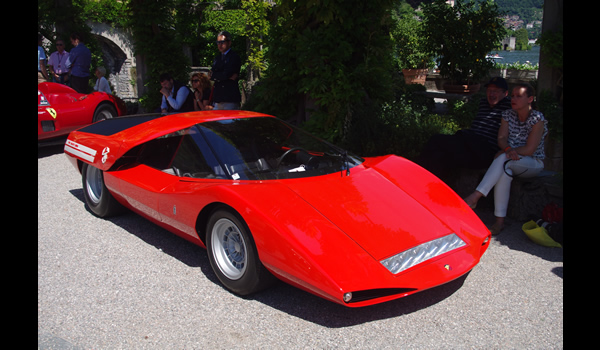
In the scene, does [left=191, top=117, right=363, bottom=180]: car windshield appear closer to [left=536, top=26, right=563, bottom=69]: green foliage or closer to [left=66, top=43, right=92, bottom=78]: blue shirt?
[left=536, top=26, right=563, bottom=69]: green foliage

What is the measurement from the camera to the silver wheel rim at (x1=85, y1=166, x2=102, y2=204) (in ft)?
17.1

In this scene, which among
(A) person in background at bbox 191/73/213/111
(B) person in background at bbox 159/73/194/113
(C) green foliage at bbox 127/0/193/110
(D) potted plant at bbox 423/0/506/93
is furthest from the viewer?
(D) potted plant at bbox 423/0/506/93

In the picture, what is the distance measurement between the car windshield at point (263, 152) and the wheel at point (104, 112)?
5674 millimetres

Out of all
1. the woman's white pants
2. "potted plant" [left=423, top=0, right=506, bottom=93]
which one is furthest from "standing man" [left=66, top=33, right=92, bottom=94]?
the woman's white pants

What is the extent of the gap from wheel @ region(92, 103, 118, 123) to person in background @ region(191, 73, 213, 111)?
7.60ft

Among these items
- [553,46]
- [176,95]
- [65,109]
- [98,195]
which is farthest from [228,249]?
[65,109]

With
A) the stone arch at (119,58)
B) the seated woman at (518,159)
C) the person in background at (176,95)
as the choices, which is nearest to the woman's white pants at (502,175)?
the seated woman at (518,159)

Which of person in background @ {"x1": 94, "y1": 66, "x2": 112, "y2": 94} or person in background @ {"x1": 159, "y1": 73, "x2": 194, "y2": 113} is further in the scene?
person in background @ {"x1": 94, "y1": 66, "x2": 112, "y2": 94}

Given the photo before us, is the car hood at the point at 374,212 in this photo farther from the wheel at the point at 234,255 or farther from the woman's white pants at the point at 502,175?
the woman's white pants at the point at 502,175

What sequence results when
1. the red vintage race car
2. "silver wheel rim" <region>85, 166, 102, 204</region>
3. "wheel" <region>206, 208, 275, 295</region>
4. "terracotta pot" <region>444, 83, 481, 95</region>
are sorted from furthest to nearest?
1. "terracotta pot" <region>444, 83, 481, 95</region>
2. the red vintage race car
3. "silver wheel rim" <region>85, 166, 102, 204</region>
4. "wheel" <region>206, 208, 275, 295</region>

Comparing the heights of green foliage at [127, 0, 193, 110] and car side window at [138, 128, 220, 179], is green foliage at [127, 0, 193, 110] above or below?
above

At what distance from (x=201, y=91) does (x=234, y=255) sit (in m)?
4.92

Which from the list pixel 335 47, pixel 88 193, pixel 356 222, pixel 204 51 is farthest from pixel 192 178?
pixel 204 51

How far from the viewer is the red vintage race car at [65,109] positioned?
27.0 feet
